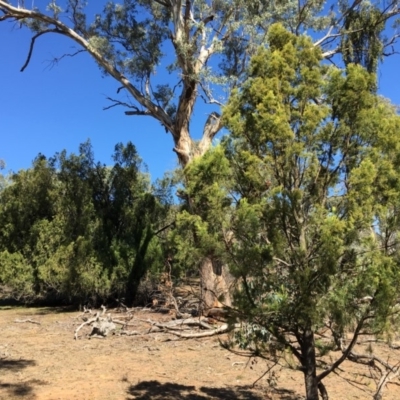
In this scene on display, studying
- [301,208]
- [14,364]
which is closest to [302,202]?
[301,208]

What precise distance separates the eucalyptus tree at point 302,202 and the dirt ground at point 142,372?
3.53ft

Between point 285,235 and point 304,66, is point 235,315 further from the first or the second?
point 304,66

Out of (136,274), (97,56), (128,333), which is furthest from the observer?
(136,274)

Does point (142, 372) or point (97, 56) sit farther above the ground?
point (97, 56)

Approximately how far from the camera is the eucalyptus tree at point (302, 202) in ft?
10.2

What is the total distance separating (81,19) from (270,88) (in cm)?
1155

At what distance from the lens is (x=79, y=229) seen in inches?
537

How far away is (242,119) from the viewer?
3.62 m

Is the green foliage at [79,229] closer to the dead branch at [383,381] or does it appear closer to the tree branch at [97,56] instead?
the tree branch at [97,56]

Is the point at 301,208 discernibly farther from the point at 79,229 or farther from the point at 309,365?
the point at 79,229

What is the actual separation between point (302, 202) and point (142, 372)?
3991 millimetres

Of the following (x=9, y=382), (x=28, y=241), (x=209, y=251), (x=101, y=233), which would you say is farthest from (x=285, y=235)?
(x=28, y=241)

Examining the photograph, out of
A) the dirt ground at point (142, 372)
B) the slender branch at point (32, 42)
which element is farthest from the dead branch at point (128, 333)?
the slender branch at point (32, 42)

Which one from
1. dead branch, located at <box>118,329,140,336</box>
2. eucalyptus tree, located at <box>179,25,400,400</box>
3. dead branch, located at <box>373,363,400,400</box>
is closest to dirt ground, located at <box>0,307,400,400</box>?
dead branch, located at <box>118,329,140,336</box>
